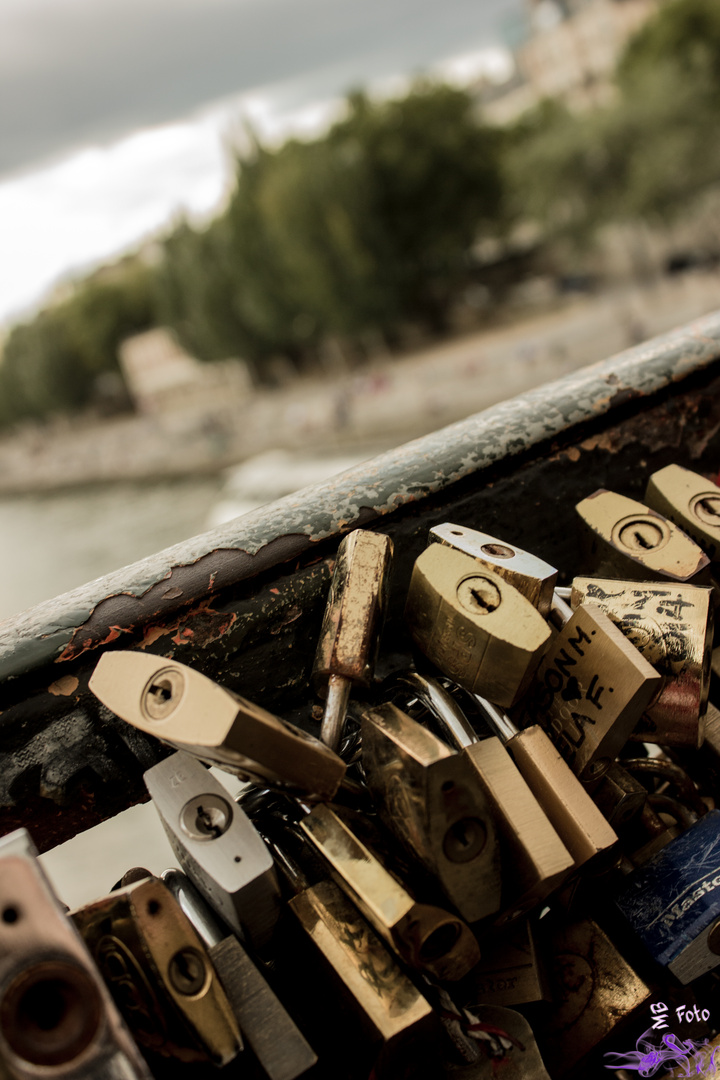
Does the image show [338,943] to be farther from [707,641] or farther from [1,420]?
[1,420]

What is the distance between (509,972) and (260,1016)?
0.79 ft

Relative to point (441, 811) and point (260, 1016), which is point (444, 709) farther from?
point (260, 1016)

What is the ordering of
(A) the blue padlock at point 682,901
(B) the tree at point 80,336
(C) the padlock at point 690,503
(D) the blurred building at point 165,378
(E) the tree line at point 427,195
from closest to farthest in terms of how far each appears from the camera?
(A) the blue padlock at point 682,901 < (C) the padlock at point 690,503 < (E) the tree line at point 427,195 < (D) the blurred building at point 165,378 < (B) the tree at point 80,336

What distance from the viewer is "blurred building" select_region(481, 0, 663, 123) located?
57312mm

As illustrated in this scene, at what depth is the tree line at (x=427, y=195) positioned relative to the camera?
22328 millimetres

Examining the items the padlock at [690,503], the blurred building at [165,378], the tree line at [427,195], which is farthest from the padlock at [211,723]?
the blurred building at [165,378]

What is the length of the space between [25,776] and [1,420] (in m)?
66.8

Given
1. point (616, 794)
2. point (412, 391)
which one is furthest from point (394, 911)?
point (412, 391)

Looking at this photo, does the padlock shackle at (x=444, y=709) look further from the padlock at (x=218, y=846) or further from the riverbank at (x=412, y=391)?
the riverbank at (x=412, y=391)

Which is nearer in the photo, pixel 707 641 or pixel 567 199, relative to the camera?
pixel 707 641

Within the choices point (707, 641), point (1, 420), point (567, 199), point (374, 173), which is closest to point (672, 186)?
point (567, 199)

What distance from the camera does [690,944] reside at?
2.18ft

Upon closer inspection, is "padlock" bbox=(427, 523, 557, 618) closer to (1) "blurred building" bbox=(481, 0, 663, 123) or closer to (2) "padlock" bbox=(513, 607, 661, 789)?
(2) "padlock" bbox=(513, 607, 661, 789)

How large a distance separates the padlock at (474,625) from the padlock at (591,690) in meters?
0.05
